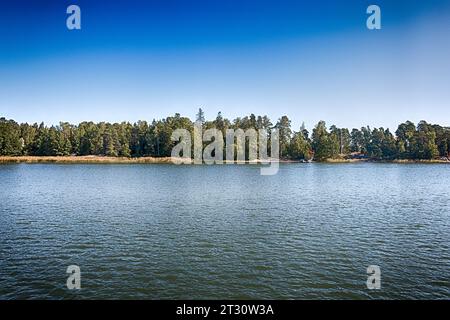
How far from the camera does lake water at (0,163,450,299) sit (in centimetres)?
1653

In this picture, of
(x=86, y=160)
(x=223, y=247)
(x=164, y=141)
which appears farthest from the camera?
(x=164, y=141)

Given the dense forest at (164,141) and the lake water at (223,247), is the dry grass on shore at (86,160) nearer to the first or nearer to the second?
the dense forest at (164,141)

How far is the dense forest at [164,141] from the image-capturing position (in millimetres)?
143625

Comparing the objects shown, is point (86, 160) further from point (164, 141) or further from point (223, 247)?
point (223, 247)

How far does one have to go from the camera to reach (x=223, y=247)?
22297 mm

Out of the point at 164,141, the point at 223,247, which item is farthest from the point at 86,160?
the point at 223,247

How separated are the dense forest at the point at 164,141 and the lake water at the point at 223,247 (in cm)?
10833

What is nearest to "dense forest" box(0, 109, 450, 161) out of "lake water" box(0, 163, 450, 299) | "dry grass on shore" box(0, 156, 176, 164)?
"dry grass on shore" box(0, 156, 176, 164)

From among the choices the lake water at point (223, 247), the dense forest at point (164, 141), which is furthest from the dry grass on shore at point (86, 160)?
the lake water at point (223, 247)

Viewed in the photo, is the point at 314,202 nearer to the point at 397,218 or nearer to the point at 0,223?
the point at 397,218

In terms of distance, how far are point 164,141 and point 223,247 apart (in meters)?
125

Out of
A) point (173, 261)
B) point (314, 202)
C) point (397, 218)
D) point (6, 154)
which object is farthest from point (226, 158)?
point (173, 261)

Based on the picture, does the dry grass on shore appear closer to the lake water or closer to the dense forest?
the dense forest
